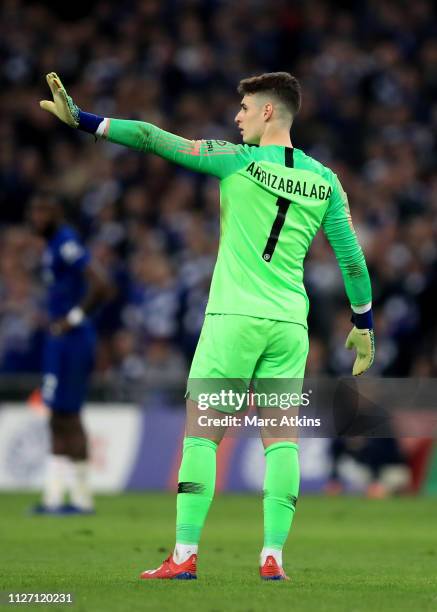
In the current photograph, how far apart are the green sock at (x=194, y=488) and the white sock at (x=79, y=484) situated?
594cm

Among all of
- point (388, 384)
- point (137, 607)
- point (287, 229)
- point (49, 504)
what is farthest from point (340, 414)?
point (388, 384)

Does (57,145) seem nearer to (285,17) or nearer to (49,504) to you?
(285,17)

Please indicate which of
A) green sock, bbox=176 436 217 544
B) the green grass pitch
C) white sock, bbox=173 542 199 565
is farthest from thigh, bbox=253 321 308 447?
the green grass pitch

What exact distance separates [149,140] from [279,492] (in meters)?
1.85

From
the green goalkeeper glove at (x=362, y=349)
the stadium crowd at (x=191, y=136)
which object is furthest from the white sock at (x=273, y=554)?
the stadium crowd at (x=191, y=136)

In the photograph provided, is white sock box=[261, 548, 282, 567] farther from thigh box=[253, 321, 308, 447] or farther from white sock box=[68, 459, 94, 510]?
white sock box=[68, 459, 94, 510]

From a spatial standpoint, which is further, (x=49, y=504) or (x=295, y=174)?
(x=49, y=504)

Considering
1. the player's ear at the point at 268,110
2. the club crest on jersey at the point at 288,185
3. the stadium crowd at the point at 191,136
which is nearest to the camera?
the club crest on jersey at the point at 288,185

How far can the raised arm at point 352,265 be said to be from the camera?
7375 mm

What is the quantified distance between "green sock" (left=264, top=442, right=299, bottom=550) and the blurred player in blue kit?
5.60m

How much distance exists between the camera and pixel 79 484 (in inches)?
508

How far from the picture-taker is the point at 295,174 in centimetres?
714

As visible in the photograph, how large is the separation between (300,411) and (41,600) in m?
1.99

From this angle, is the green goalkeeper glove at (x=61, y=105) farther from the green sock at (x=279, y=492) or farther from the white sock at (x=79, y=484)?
the white sock at (x=79, y=484)
